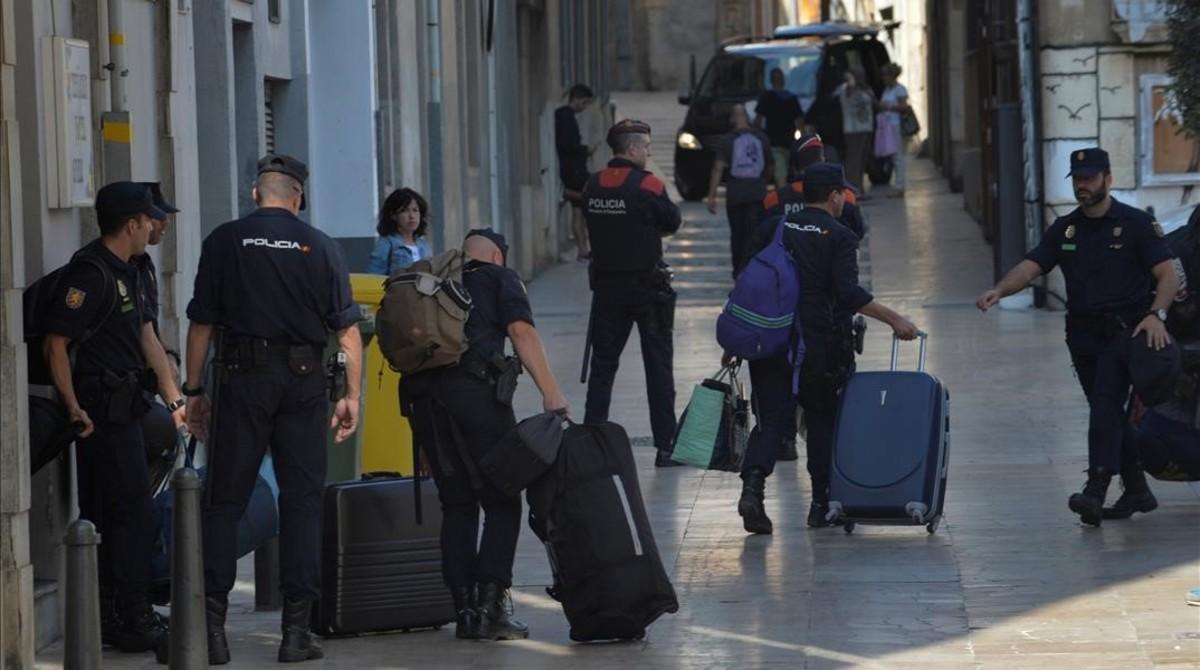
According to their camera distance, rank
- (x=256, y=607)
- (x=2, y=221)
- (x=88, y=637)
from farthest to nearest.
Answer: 1. (x=256, y=607)
2. (x=2, y=221)
3. (x=88, y=637)

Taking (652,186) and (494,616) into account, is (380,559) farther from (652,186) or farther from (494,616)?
(652,186)

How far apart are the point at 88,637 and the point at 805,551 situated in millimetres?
5125

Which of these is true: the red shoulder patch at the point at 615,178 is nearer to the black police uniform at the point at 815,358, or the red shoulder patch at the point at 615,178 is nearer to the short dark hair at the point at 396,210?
the short dark hair at the point at 396,210

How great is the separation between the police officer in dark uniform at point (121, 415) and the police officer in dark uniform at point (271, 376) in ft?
0.94

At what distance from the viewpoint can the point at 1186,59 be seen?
11594 millimetres

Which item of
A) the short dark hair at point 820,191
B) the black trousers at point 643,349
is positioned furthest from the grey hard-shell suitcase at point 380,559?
the black trousers at point 643,349

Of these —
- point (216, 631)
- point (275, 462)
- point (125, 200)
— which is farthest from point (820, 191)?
point (216, 631)

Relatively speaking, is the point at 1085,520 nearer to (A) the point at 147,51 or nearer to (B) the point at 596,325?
(B) the point at 596,325

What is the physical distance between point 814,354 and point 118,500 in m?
3.65

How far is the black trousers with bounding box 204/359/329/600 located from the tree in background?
4.68 m

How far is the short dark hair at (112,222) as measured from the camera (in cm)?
880

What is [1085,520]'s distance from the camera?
11.3m

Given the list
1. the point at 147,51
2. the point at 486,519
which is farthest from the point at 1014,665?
the point at 147,51

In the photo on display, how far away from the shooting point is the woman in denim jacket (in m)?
12.2
